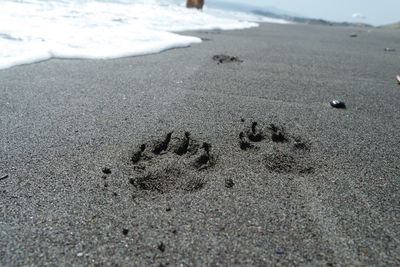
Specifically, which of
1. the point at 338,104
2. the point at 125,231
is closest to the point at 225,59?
the point at 338,104

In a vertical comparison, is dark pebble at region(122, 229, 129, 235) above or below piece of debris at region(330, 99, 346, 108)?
below

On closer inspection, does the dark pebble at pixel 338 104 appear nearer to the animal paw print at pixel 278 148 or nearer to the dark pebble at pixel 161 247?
the animal paw print at pixel 278 148

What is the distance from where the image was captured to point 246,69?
12.1ft

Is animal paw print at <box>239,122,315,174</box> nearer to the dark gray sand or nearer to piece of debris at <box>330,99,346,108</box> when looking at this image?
the dark gray sand

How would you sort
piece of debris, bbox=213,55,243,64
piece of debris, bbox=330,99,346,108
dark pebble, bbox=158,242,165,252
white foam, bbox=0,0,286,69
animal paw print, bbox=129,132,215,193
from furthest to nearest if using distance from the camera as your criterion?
piece of debris, bbox=213,55,243,64 < white foam, bbox=0,0,286,69 < piece of debris, bbox=330,99,346,108 < animal paw print, bbox=129,132,215,193 < dark pebble, bbox=158,242,165,252

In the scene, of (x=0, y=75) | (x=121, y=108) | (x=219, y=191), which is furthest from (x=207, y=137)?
(x=0, y=75)

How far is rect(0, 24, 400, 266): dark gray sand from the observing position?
3.87 ft

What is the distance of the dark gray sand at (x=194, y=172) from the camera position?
1.18 metres

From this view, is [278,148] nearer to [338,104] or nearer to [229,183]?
[229,183]

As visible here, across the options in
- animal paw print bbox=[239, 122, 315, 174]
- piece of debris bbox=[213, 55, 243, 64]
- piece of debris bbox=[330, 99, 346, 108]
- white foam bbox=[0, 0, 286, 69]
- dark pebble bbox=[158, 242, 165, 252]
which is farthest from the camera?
piece of debris bbox=[213, 55, 243, 64]

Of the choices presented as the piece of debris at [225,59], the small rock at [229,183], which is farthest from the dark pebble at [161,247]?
the piece of debris at [225,59]

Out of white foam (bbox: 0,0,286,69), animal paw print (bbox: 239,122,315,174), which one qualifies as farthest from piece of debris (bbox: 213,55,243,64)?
animal paw print (bbox: 239,122,315,174)

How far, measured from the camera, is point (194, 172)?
1.63 meters

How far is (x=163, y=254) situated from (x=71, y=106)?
5.46ft
